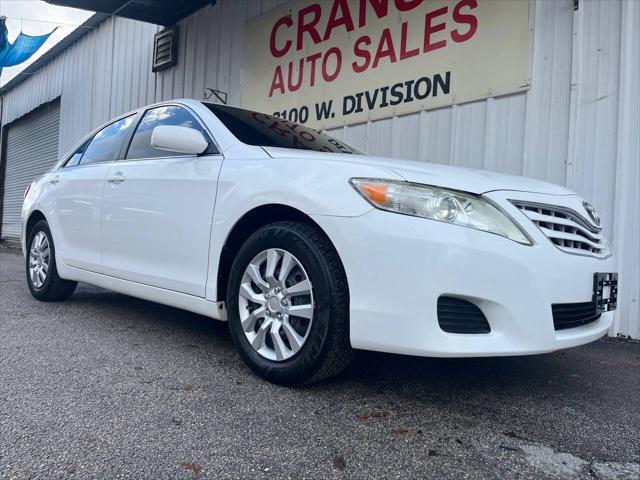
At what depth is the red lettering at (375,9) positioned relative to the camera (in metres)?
5.48

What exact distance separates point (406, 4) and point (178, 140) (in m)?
3.58

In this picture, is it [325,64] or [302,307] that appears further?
[325,64]

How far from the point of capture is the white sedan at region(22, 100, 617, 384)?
1.99 m

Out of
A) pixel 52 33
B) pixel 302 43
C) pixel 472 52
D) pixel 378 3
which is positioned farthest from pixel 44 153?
pixel 472 52

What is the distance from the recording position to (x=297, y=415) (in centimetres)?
203

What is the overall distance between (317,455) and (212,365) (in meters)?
1.09

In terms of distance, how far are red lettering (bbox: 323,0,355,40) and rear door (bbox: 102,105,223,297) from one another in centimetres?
311

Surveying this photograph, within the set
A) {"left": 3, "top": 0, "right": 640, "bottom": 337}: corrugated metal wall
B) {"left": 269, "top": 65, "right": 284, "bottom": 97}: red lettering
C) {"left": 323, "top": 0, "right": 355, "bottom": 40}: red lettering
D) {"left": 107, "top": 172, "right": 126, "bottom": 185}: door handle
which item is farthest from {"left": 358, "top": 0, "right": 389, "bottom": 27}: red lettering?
{"left": 107, "top": 172, "right": 126, "bottom": 185}: door handle

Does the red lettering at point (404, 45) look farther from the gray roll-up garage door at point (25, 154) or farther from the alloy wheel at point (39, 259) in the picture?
the gray roll-up garage door at point (25, 154)

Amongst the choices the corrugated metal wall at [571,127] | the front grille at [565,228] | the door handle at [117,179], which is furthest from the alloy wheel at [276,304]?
the corrugated metal wall at [571,127]

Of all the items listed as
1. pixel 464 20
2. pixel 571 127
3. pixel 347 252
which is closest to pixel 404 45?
pixel 464 20

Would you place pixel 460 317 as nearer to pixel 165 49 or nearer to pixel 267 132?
pixel 267 132

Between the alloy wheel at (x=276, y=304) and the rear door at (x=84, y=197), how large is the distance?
1649 millimetres

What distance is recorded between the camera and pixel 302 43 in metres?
6.41
